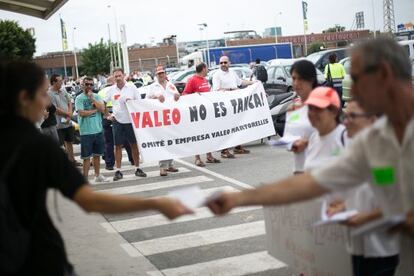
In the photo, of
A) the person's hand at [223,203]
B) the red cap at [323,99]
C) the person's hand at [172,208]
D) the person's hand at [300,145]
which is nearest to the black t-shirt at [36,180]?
the person's hand at [172,208]

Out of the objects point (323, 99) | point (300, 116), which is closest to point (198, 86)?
point (300, 116)

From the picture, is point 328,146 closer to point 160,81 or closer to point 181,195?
point 181,195

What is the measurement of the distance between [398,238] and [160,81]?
898 centimetres

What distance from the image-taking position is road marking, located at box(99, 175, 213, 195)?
33.2 feet

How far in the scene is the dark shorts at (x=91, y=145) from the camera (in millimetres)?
10641

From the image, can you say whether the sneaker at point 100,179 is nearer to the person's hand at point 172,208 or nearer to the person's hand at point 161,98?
the person's hand at point 161,98

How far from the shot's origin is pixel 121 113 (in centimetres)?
1094

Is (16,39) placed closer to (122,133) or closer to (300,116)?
(122,133)

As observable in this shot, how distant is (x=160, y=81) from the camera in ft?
37.3

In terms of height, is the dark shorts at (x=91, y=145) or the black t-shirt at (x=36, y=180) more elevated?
the black t-shirt at (x=36, y=180)

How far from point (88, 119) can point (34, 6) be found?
2235 millimetres

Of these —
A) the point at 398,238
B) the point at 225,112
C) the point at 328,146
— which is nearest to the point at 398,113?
the point at 398,238

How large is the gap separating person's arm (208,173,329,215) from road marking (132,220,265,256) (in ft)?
13.3

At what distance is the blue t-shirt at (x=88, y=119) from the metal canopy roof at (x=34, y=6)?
1668 millimetres
